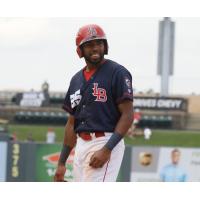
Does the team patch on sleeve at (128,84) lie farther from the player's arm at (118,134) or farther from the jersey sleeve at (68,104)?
the jersey sleeve at (68,104)

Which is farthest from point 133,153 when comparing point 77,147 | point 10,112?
point 10,112

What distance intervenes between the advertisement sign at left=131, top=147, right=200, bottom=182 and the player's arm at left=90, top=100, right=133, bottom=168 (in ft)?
31.5

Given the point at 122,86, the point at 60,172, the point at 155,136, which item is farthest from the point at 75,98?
the point at 155,136

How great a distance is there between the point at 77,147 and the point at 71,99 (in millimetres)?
309

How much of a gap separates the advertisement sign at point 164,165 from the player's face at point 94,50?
31.8 ft

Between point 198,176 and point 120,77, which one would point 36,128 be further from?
point 120,77

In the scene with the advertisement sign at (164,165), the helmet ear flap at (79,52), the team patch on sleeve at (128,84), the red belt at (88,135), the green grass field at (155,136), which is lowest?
the green grass field at (155,136)

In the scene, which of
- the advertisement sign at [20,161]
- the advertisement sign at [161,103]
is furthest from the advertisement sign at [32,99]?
the advertisement sign at [20,161]

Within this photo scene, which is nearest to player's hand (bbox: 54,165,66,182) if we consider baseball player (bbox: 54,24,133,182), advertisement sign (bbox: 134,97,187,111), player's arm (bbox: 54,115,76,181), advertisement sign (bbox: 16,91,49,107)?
player's arm (bbox: 54,115,76,181)

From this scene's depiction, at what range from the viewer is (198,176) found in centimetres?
1409

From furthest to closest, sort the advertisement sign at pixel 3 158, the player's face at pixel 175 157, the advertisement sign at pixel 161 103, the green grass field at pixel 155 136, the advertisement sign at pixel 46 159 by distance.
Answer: the advertisement sign at pixel 161 103 < the green grass field at pixel 155 136 < the player's face at pixel 175 157 < the advertisement sign at pixel 3 158 < the advertisement sign at pixel 46 159

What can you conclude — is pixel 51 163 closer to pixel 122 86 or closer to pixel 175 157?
pixel 175 157

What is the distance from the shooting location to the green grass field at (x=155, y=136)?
3234cm

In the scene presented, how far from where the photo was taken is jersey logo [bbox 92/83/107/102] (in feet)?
14.0
